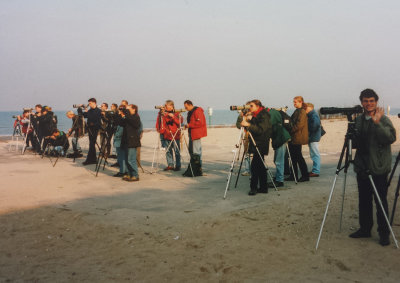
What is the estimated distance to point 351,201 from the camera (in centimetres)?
670

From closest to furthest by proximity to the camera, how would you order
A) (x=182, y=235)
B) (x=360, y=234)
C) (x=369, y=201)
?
1. (x=369, y=201)
2. (x=360, y=234)
3. (x=182, y=235)

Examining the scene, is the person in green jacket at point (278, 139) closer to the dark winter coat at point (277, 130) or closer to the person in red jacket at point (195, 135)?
the dark winter coat at point (277, 130)

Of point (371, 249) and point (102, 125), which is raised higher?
point (102, 125)

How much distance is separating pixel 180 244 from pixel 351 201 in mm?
3556

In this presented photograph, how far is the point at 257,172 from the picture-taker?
7.49 metres

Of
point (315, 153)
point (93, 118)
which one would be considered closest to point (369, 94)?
point (315, 153)

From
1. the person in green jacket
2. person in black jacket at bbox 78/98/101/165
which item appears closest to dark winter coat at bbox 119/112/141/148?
person in black jacket at bbox 78/98/101/165

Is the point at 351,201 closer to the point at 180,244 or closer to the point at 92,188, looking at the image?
the point at 180,244

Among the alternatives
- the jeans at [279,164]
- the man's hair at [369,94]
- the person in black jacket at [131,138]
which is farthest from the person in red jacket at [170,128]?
the man's hair at [369,94]

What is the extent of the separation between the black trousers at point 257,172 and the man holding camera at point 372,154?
106 inches

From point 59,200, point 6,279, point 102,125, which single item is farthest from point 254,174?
point 102,125

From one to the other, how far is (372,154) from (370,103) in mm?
643

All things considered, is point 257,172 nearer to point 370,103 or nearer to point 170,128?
point 370,103

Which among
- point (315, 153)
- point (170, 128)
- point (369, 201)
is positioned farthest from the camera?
point (170, 128)
